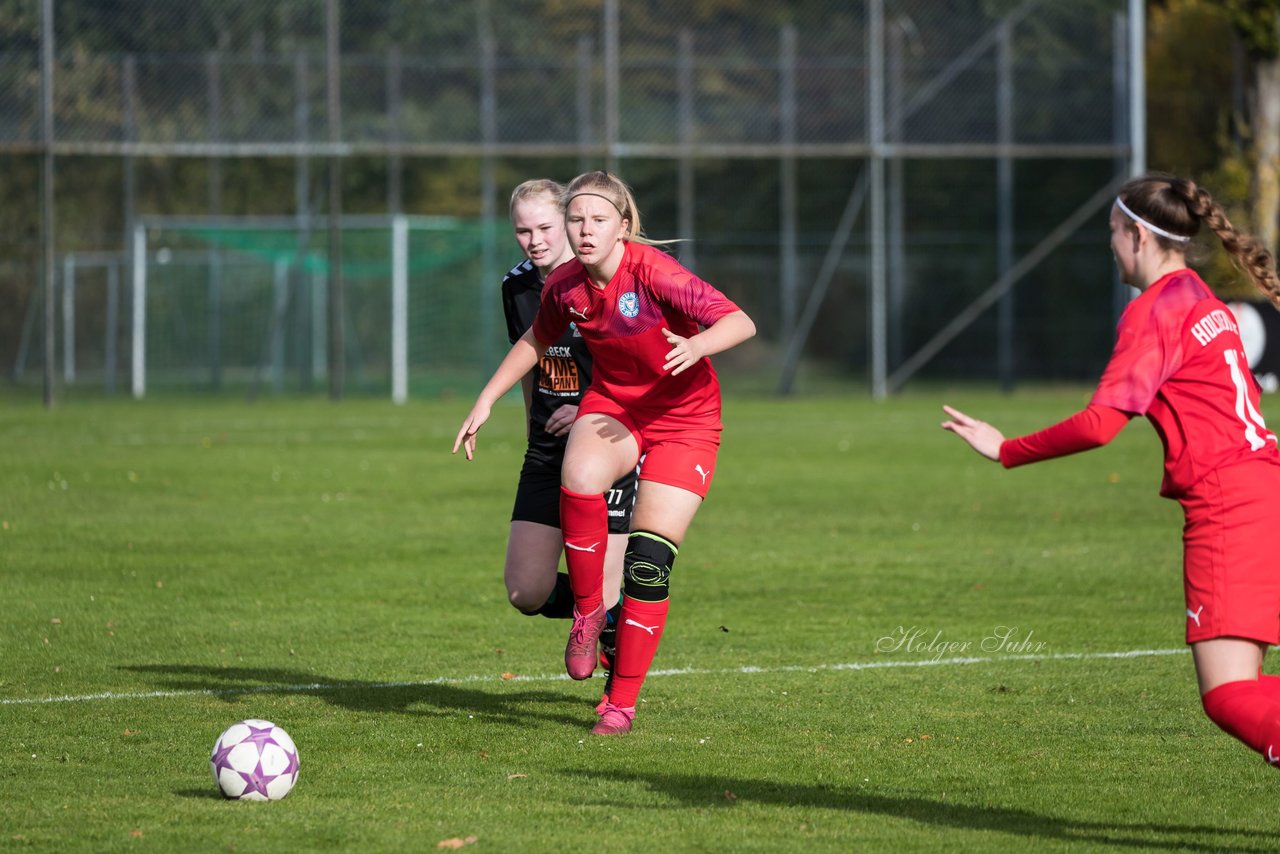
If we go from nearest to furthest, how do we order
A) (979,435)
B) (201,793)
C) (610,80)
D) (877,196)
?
(979,435) < (201,793) < (610,80) < (877,196)

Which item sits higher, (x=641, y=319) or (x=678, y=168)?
(x=678, y=168)

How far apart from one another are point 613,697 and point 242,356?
2409 centimetres

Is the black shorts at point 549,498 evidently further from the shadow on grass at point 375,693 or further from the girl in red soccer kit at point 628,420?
the shadow on grass at point 375,693

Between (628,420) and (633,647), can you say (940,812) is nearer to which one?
(633,647)

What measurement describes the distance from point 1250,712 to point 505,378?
10.1 feet

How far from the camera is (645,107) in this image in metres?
28.3

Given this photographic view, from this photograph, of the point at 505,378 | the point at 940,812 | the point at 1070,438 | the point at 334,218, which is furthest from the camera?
the point at 334,218

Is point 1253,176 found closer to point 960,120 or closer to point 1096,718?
point 960,120

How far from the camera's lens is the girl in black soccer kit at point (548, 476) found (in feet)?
22.0

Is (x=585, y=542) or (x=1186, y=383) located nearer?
(x=1186, y=383)

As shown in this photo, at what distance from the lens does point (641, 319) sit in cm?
608

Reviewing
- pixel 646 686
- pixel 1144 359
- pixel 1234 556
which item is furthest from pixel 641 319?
pixel 1234 556

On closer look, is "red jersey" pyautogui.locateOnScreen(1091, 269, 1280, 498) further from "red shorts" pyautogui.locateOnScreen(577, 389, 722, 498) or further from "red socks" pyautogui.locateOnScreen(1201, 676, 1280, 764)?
"red shorts" pyautogui.locateOnScreen(577, 389, 722, 498)

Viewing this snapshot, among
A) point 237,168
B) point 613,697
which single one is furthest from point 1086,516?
point 237,168
